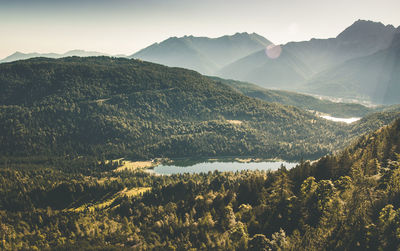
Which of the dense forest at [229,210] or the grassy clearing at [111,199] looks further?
the grassy clearing at [111,199]

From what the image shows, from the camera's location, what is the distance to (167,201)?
144625 mm

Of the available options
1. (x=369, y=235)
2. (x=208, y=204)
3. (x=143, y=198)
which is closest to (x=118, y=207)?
(x=143, y=198)

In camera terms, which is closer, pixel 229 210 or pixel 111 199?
pixel 229 210

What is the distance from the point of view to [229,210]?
9519cm

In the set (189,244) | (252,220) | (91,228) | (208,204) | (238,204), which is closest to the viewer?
(252,220)

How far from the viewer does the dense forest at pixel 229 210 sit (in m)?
58.6

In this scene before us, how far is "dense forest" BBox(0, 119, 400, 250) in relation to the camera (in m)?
58.6

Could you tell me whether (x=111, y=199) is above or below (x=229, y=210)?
below

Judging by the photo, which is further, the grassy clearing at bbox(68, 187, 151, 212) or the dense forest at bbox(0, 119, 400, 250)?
the grassy clearing at bbox(68, 187, 151, 212)

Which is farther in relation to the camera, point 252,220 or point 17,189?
point 17,189

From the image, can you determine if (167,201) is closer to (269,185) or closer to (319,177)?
(269,185)

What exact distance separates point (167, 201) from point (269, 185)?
6036 cm

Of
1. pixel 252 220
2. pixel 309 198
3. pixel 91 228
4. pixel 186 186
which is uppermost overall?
pixel 309 198

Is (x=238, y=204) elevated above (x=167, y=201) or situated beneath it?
elevated above
